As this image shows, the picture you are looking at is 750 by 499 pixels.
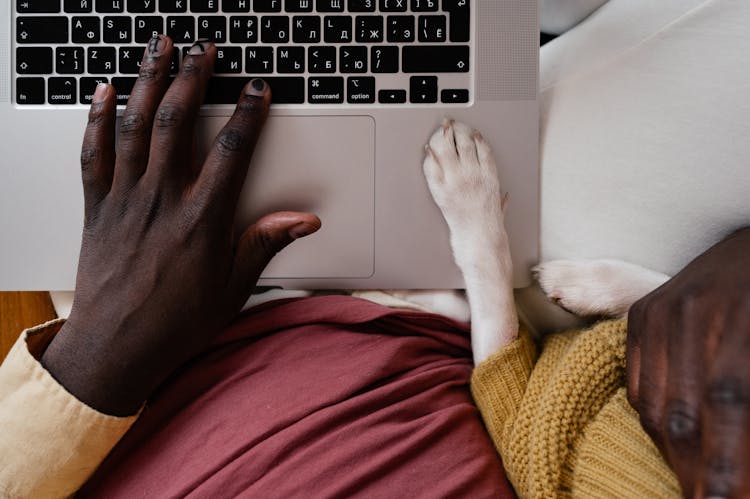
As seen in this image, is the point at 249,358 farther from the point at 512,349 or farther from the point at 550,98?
the point at 550,98

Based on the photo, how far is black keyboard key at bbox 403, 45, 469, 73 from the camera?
0.70 m

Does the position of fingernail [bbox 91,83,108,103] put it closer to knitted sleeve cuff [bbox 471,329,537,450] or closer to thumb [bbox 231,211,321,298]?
thumb [bbox 231,211,321,298]

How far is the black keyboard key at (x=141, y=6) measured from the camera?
27.3 inches

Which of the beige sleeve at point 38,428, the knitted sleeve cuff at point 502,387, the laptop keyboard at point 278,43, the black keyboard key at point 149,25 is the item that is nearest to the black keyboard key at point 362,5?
the laptop keyboard at point 278,43

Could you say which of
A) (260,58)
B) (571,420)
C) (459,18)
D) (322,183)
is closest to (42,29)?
(260,58)

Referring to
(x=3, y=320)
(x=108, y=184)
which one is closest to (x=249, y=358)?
(x=108, y=184)

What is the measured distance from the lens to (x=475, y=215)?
723mm

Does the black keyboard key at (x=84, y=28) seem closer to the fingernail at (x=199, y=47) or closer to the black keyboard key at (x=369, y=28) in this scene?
the fingernail at (x=199, y=47)

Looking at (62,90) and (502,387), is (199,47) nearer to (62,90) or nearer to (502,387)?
(62,90)

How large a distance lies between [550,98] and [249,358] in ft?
1.54

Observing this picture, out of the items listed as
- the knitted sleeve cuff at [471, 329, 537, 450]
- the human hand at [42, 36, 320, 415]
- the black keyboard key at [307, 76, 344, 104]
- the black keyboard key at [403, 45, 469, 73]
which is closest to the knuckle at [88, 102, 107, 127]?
the human hand at [42, 36, 320, 415]

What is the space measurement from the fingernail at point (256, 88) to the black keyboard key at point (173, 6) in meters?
0.11

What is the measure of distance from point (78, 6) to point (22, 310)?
422 mm

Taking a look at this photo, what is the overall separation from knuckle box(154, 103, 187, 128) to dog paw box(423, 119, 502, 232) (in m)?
0.26
